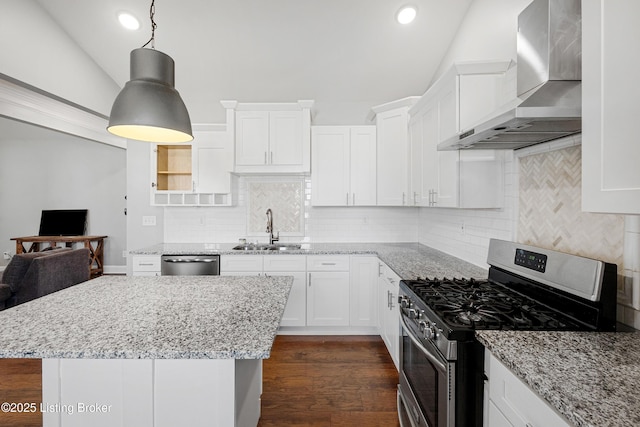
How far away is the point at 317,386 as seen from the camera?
245 cm

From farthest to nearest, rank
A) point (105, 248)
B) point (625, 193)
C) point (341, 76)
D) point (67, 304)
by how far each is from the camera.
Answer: point (105, 248)
point (341, 76)
point (67, 304)
point (625, 193)

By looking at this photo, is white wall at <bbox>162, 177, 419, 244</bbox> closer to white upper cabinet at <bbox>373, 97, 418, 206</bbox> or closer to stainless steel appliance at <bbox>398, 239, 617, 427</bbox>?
white upper cabinet at <bbox>373, 97, 418, 206</bbox>

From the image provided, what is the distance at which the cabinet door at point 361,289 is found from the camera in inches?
131

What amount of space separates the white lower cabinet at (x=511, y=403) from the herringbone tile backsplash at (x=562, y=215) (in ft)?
2.48

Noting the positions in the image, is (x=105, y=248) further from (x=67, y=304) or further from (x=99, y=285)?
(x=67, y=304)

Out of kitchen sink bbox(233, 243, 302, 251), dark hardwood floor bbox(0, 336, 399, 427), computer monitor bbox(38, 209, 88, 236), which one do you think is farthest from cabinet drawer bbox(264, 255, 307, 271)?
computer monitor bbox(38, 209, 88, 236)

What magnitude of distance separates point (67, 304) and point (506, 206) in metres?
2.71

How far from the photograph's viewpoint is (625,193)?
32.9 inches

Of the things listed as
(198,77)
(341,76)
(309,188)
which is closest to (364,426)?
(309,188)

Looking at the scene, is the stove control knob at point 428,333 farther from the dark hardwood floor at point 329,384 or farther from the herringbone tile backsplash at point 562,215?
the dark hardwood floor at point 329,384

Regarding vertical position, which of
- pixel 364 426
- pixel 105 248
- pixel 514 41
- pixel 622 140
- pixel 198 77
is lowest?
pixel 364 426

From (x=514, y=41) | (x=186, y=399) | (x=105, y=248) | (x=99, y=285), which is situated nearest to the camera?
(x=186, y=399)

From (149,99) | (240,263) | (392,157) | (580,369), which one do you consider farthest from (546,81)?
(240,263)

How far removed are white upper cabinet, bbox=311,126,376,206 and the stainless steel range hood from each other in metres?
1.98
